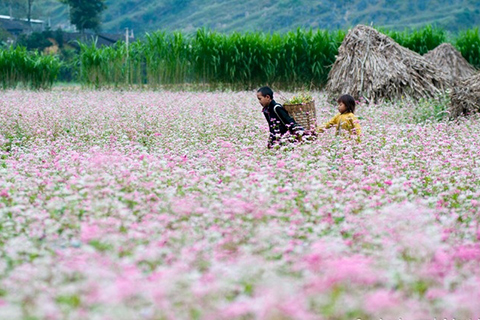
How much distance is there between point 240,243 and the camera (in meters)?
3.31

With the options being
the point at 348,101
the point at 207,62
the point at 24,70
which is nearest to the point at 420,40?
the point at 207,62

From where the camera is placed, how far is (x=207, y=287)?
88.4 inches

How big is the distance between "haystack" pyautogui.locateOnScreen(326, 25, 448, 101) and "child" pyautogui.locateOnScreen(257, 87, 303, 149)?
604 centimetres

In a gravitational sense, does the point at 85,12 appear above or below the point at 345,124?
above

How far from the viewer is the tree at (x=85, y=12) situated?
45188 mm

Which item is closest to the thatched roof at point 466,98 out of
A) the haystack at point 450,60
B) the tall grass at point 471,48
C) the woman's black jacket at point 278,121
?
the woman's black jacket at point 278,121

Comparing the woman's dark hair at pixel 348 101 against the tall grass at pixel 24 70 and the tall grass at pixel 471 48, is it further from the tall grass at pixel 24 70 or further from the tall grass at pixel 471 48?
the tall grass at pixel 24 70

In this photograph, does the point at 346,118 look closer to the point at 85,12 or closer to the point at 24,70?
the point at 24,70

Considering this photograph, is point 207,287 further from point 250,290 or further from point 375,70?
point 375,70

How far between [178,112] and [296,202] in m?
6.06

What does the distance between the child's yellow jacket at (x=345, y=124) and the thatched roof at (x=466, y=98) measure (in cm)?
352

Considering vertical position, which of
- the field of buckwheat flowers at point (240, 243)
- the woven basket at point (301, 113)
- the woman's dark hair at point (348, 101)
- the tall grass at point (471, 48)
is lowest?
the field of buckwheat flowers at point (240, 243)

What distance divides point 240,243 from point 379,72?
1036 cm

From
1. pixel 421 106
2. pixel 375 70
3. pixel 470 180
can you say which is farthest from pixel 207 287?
pixel 375 70
